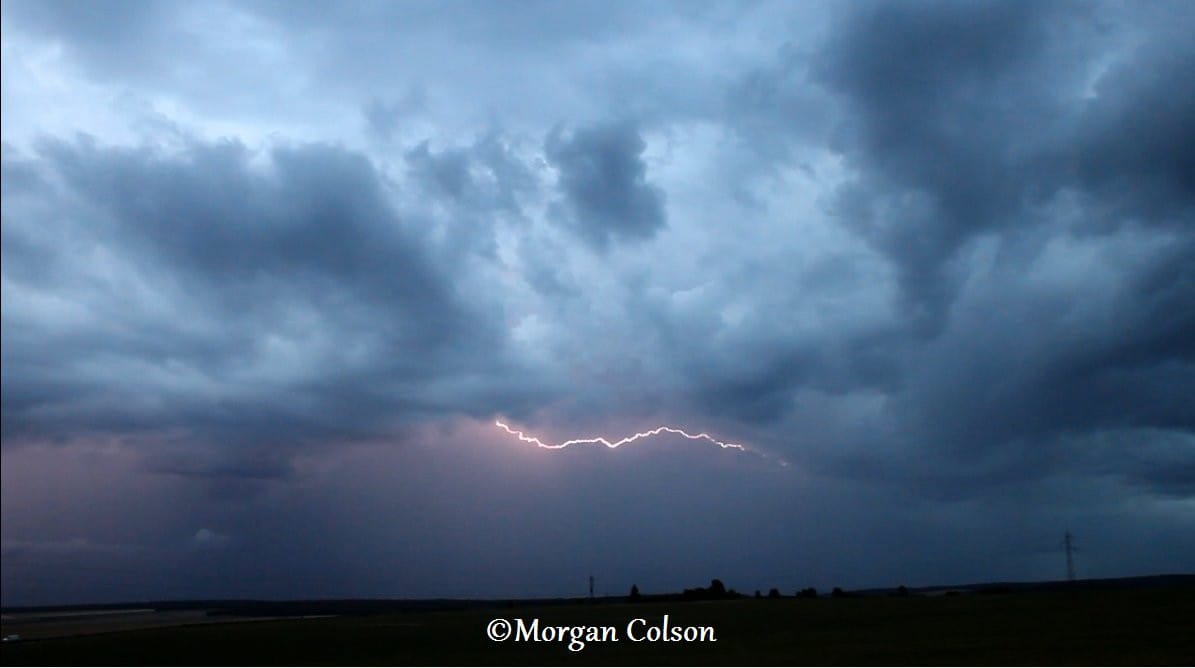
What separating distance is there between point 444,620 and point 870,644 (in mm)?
57694

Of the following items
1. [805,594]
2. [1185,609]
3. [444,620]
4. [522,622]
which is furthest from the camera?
[805,594]

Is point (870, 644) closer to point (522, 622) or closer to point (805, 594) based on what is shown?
point (522, 622)

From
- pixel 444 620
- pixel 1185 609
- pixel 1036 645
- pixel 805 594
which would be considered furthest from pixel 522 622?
pixel 805 594

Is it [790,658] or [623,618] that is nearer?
[790,658]

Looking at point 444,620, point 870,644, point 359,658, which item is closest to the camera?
point 870,644

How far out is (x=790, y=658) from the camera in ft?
184

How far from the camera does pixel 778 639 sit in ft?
227

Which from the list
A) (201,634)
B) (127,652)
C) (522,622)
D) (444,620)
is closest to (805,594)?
(444,620)

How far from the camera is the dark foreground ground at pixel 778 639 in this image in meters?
56.1

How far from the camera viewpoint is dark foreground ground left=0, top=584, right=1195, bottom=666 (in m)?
56.1

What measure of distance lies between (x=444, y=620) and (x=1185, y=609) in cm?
6964

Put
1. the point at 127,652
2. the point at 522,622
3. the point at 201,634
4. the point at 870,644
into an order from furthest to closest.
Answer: the point at 201,634
the point at 522,622
the point at 127,652
the point at 870,644

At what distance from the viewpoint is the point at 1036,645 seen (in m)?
57.4

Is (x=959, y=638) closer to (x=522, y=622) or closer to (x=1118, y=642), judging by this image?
(x=1118, y=642)
